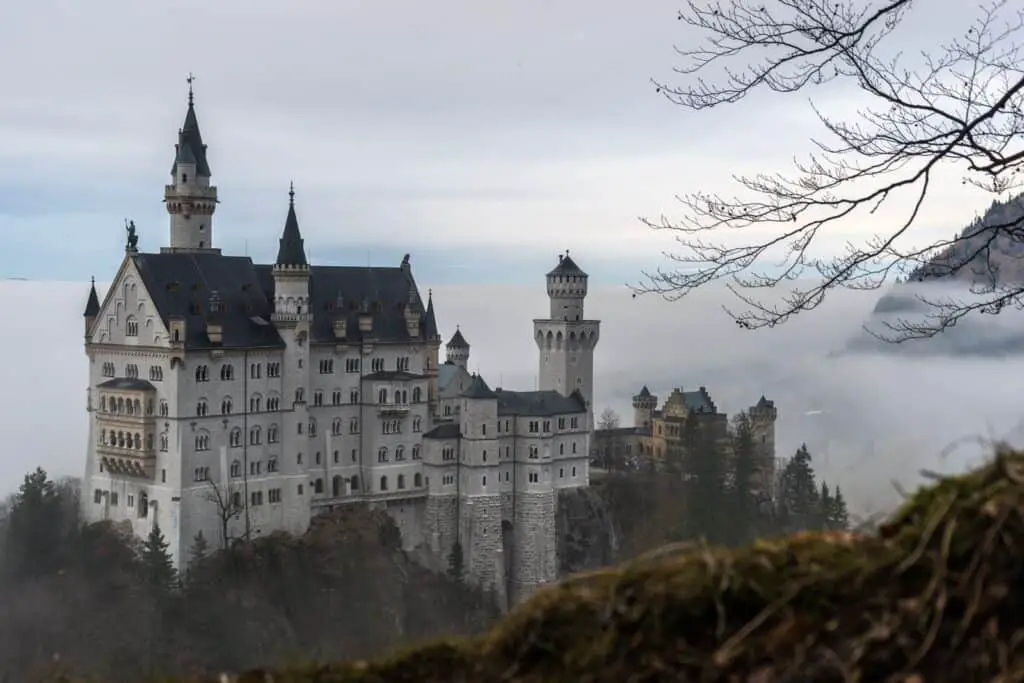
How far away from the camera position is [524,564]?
207ft

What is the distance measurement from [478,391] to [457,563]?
806 centimetres

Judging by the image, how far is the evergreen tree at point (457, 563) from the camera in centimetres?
6022

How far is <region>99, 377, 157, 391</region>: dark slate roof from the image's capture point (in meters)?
53.9

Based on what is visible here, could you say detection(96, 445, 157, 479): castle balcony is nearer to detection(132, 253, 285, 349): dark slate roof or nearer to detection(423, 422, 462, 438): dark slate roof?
detection(132, 253, 285, 349): dark slate roof

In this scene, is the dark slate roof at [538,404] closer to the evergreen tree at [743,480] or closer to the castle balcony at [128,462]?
the evergreen tree at [743,480]

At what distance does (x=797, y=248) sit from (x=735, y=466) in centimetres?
5915

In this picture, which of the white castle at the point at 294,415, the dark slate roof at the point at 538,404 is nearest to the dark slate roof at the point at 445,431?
the white castle at the point at 294,415

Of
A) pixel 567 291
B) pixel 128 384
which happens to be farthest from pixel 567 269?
pixel 128 384

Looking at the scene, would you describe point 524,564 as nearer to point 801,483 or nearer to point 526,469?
point 526,469

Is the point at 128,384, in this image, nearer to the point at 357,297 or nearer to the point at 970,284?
the point at 357,297

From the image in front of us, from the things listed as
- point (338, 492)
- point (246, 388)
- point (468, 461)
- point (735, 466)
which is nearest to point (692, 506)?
point (735, 466)

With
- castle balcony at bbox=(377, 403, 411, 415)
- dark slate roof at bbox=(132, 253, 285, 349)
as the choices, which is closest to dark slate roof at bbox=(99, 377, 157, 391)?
dark slate roof at bbox=(132, 253, 285, 349)

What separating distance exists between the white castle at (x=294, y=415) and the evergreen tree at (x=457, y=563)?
292 millimetres

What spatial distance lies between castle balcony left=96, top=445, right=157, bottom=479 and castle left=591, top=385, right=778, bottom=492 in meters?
28.5
